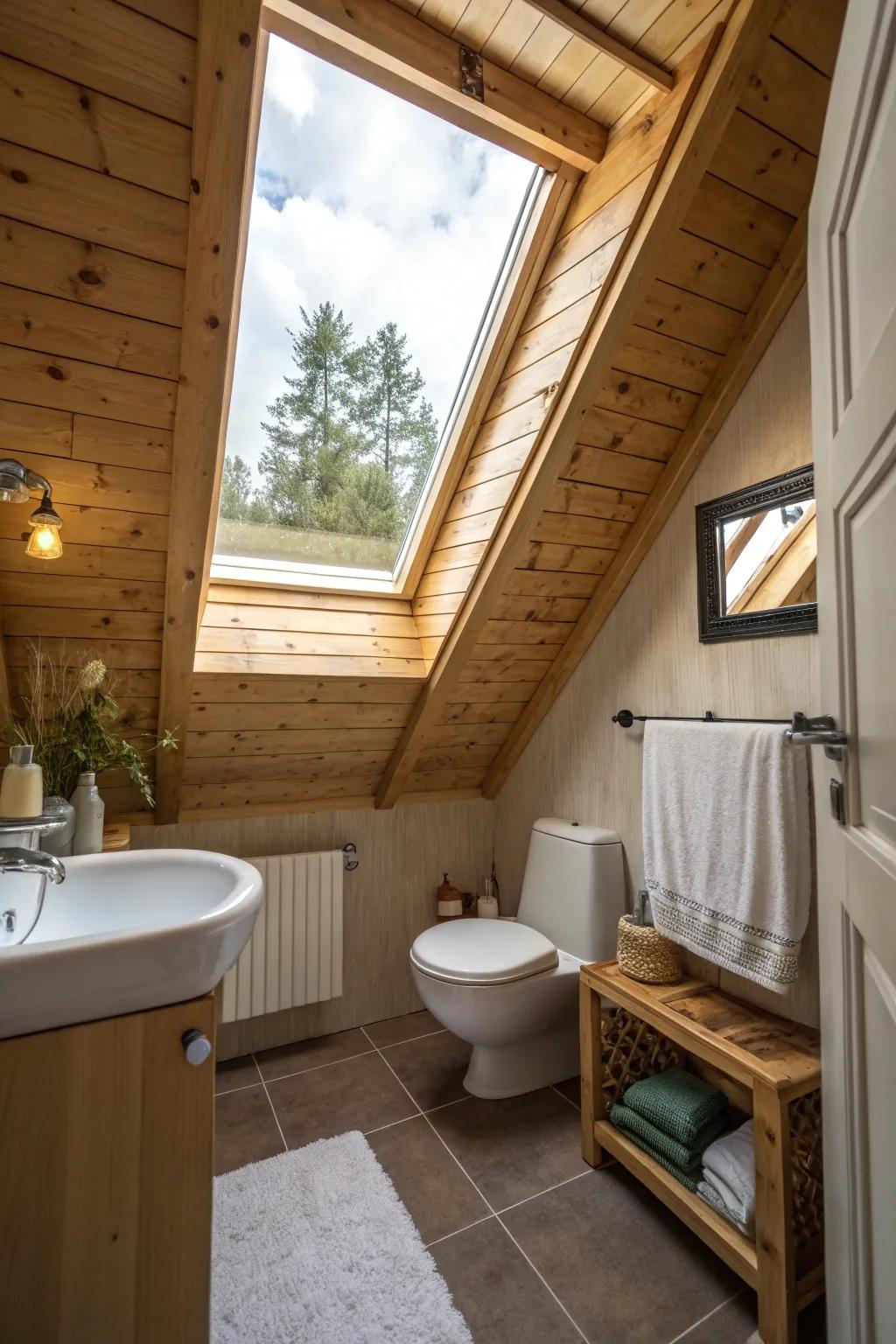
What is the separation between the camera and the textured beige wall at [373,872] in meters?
2.35

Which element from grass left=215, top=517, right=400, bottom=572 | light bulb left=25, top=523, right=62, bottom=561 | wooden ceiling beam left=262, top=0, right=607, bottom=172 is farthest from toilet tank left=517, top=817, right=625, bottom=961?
wooden ceiling beam left=262, top=0, right=607, bottom=172

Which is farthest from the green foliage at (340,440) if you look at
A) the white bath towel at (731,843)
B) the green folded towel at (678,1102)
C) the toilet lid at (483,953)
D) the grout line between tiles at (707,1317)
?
the grout line between tiles at (707,1317)

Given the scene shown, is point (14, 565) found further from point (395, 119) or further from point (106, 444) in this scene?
point (395, 119)

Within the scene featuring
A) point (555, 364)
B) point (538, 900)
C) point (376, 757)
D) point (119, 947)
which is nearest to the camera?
point (119, 947)

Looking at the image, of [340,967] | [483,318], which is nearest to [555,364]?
[483,318]

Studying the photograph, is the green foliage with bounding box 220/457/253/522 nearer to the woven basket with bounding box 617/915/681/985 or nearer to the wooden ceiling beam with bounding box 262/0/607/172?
the wooden ceiling beam with bounding box 262/0/607/172

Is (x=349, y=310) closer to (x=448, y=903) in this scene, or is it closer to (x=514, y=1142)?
(x=448, y=903)

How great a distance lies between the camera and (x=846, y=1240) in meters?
0.88

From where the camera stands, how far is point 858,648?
0.84 meters

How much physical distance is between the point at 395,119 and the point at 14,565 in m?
1.31

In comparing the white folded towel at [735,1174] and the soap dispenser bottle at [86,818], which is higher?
the soap dispenser bottle at [86,818]

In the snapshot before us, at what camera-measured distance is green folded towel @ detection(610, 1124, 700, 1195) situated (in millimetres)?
1522

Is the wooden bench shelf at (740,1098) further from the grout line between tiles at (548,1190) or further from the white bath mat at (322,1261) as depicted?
the white bath mat at (322,1261)

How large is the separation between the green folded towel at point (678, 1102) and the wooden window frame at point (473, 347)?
1.57 meters
